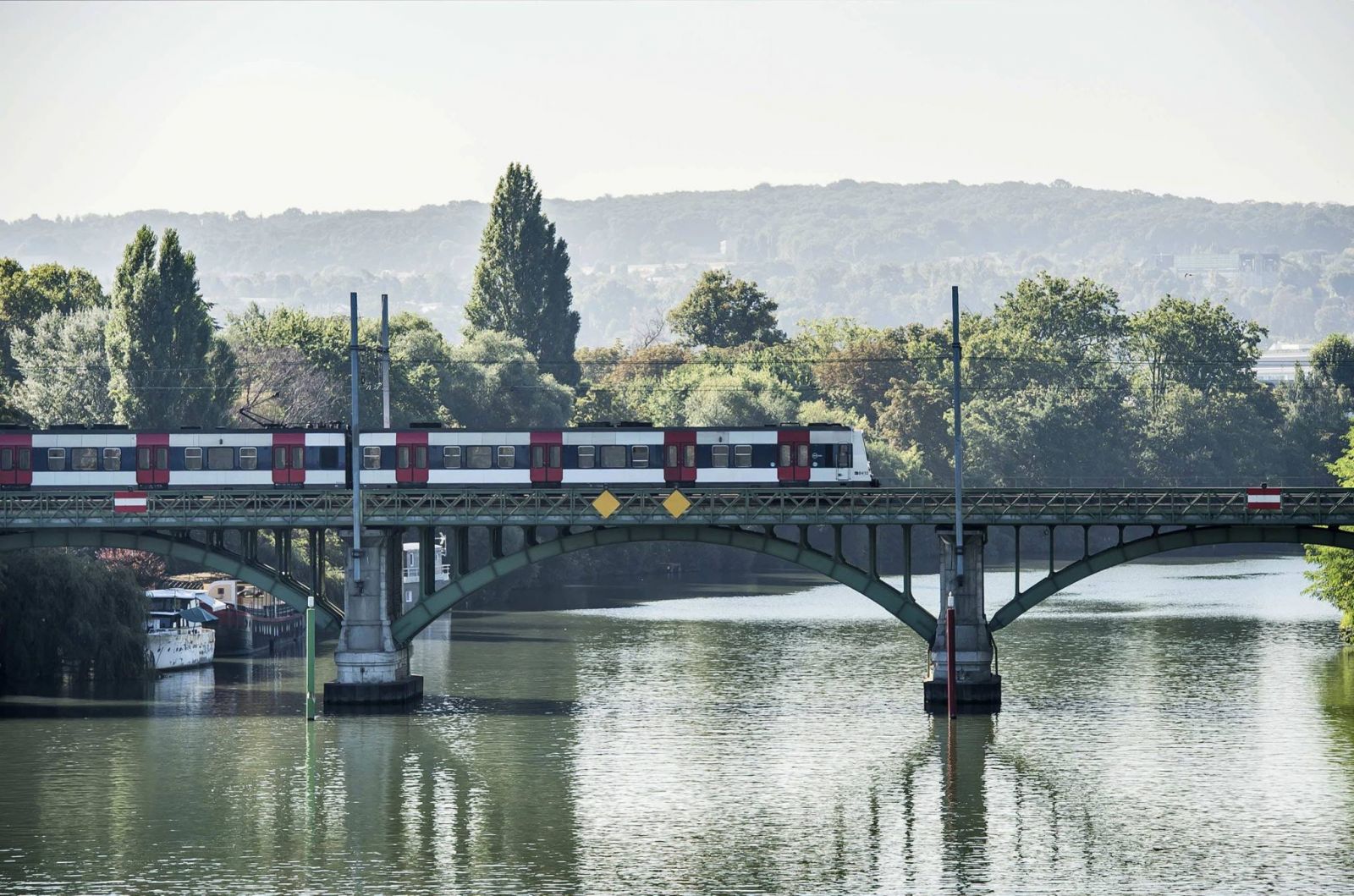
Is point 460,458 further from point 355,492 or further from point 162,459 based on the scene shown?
point 162,459

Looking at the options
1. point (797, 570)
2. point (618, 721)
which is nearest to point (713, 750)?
point (618, 721)

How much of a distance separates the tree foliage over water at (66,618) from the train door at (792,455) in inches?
1175

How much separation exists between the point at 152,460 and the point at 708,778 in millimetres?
35543

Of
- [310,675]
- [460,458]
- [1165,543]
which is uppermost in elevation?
[460,458]

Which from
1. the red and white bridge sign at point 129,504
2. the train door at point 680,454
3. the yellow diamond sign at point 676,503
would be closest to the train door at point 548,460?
the train door at point 680,454

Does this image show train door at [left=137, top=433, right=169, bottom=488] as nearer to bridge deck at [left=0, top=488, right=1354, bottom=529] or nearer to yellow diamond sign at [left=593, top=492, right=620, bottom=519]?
bridge deck at [left=0, top=488, right=1354, bottom=529]

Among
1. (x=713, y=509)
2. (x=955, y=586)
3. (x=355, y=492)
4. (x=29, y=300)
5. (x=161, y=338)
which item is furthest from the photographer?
(x=29, y=300)

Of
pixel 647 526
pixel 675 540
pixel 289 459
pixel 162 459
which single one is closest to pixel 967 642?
pixel 675 540

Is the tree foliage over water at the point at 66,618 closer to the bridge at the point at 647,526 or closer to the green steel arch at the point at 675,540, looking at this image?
the bridge at the point at 647,526

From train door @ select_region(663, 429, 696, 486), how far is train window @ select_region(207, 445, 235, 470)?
1902cm

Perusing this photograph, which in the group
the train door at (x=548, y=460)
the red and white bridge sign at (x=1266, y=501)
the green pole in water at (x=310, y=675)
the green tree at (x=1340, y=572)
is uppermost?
the train door at (x=548, y=460)

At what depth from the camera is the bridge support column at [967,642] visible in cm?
8669

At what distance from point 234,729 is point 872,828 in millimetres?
29812

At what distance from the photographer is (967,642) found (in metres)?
87.2
